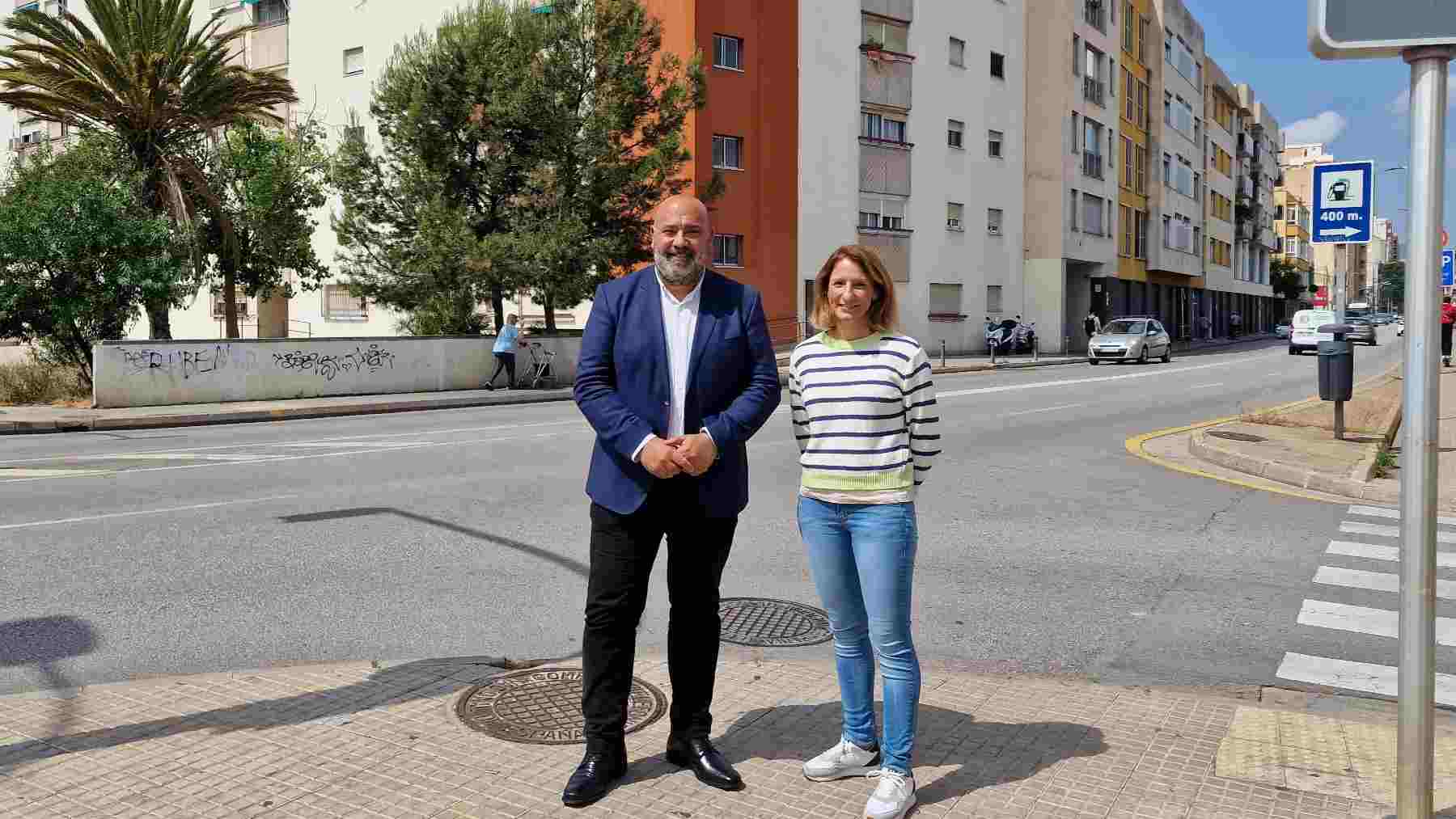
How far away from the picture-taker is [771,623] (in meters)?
5.82

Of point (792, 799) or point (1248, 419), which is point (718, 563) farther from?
point (1248, 419)

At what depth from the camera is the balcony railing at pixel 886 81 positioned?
38.3 m

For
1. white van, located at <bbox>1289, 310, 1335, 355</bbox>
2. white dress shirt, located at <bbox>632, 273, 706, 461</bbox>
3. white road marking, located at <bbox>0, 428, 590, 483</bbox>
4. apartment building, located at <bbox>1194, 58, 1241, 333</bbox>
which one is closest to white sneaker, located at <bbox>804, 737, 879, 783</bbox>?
white dress shirt, located at <bbox>632, 273, 706, 461</bbox>

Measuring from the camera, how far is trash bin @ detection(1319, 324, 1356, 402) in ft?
42.6

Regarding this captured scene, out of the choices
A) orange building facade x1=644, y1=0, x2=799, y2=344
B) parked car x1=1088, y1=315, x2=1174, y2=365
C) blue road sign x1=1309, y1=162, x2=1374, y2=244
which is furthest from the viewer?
parked car x1=1088, y1=315, x2=1174, y2=365

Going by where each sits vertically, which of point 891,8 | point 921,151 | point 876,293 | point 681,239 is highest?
point 891,8

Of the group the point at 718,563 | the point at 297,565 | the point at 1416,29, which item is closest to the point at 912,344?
the point at 718,563

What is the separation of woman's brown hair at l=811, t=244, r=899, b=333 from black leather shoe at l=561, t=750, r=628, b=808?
1.50 m

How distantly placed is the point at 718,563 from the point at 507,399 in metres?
19.6

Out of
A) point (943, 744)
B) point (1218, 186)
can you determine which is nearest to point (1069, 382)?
point (943, 744)

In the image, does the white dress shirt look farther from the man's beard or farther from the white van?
the white van

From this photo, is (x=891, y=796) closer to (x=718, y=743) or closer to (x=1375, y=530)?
(x=718, y=743)

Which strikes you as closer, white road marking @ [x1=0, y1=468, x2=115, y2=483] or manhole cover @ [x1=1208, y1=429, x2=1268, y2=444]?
white road marking @ [x1=0, y1=468, x2=115, y2=483]

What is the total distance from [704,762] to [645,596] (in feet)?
1.81
